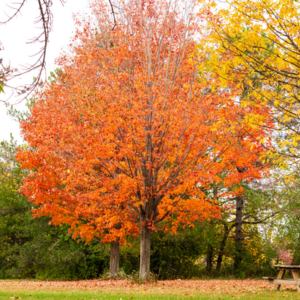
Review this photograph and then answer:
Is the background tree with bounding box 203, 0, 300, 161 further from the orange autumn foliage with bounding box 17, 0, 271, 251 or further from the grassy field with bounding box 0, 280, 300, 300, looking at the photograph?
the grassy field with bounding box 0, 280, 300, 300

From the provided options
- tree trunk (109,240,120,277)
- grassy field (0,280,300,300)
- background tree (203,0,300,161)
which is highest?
background tree (203,0,300,161)

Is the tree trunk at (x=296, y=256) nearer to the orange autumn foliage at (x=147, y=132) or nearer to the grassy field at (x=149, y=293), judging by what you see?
the grassy field at (x=149, y=293)

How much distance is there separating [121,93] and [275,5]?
5.60m

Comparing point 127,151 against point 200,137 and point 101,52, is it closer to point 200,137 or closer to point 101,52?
point 200,137

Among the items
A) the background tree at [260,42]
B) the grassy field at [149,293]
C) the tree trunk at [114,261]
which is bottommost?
the grassy field at [149,293]

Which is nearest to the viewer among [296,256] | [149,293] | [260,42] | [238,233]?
[260,42]

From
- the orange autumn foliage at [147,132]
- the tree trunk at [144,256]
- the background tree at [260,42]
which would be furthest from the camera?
the tree trunk at [144,256]

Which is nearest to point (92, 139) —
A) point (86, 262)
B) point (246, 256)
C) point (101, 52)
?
point (101, 52)

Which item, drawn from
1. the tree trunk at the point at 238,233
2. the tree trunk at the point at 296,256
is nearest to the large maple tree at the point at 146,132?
the tree trunk at the point at 296,256

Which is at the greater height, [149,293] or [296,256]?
[296,256]

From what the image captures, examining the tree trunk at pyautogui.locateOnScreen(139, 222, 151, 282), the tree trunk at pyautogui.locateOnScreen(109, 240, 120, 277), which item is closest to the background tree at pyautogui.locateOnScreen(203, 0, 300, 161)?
the tree trunk at pyautogui.locateOnScreen(139, 222, 151, 282)

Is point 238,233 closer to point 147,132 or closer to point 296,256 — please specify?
point 296,256

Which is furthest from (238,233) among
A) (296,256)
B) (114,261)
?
(114,261)

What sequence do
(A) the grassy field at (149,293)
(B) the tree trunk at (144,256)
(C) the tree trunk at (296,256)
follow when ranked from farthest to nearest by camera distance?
(C) the tree trunk at (296,256)
(B) the tree trunk at (144,256)
(A) the grassy field at (149,293)
